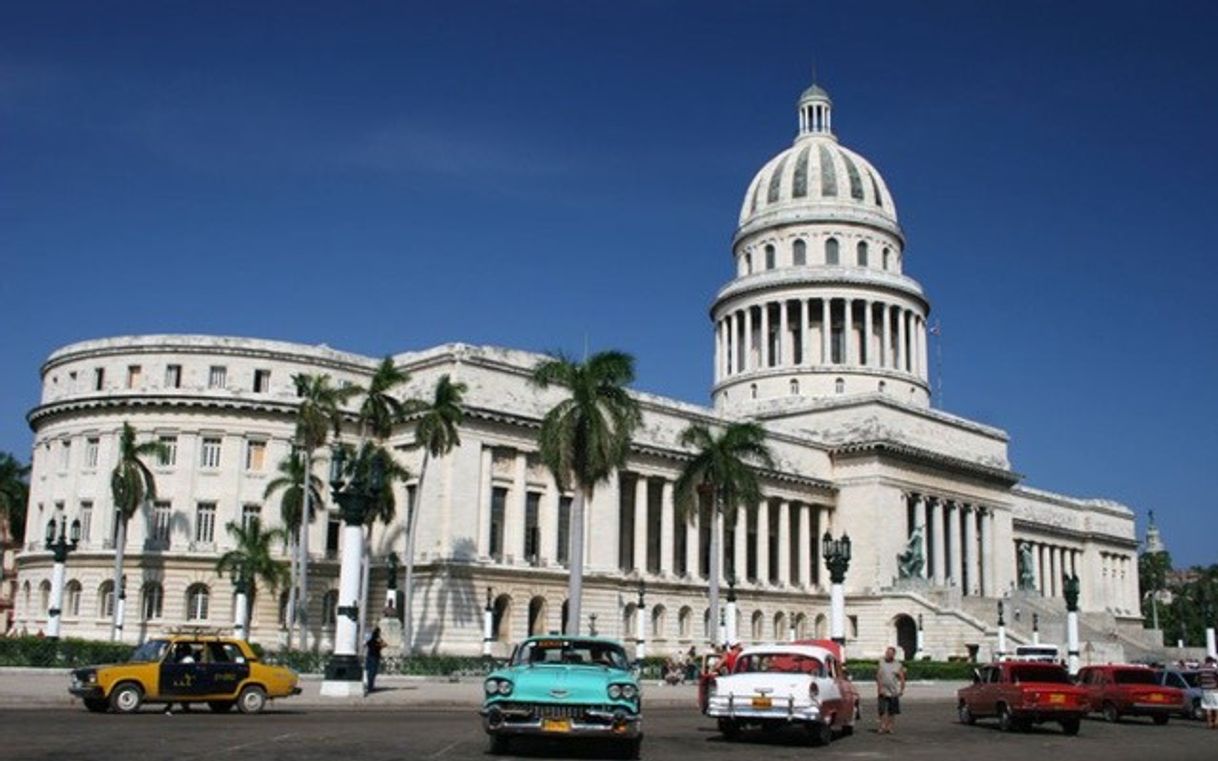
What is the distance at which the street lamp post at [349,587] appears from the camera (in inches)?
1318

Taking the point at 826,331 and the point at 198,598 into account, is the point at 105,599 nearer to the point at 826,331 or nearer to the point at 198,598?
the point at 198,598

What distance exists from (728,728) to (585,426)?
93.5 ft

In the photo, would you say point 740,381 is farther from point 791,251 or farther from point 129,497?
point 129,497

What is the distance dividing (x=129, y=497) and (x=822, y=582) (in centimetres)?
4586

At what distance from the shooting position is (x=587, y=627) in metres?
68.6

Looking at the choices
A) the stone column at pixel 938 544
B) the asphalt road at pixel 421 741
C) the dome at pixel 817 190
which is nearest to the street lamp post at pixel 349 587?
the asphalt road at pixel 421 741

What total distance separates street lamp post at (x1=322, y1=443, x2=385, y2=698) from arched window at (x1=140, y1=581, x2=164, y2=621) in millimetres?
32670

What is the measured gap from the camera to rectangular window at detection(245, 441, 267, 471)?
2603 inches

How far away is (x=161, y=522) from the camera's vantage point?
64.8 meters

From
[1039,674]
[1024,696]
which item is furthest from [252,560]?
[1024,696]

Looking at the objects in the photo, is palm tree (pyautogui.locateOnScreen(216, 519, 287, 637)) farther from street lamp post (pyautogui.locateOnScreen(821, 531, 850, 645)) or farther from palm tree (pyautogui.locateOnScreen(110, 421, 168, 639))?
street lamp post (pyautogui.locateOnScreen(821, 531, 850, 645))

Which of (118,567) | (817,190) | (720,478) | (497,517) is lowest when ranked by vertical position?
(118,567)

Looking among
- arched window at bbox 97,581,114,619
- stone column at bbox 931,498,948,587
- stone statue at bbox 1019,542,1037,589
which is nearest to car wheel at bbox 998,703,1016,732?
arched window at bbox 97,581,114,619

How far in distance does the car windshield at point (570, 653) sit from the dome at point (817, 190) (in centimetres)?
8604
